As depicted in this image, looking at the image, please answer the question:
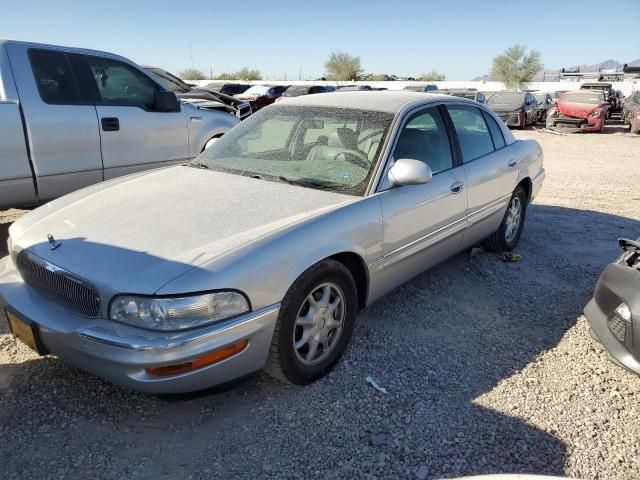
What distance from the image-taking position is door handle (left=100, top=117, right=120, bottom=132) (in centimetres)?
498

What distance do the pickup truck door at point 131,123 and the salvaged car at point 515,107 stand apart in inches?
581

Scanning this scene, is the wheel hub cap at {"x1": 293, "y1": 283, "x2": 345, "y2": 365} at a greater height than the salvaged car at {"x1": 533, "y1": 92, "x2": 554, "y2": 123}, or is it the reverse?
the wheel hub cap at {"x1": 293, "y1": 283, "x2": 345, "y2": 365}

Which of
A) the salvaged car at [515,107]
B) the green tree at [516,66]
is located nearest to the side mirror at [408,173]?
the salvaged car at [515,107]

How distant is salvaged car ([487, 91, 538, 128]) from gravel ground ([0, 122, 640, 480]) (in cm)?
1591

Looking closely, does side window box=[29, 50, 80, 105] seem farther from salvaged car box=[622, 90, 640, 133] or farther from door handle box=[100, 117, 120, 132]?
salvaged car box=[622, 90, 640, 133]

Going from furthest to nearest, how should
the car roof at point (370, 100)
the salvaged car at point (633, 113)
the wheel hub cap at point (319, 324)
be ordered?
the salvaged car at point (633, 113), the car roof at point (370, 100), the wheel hub cap at point (319, 324)

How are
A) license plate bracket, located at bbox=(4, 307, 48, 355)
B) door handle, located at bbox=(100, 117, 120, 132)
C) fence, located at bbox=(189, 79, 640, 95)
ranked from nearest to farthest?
license plate bracket, located at bbox=(4, 307, 48, 355) → door handle, located at bbox=(100, 117, 120, 132) → fence, located at bbox=(189, 79, 640, 95)

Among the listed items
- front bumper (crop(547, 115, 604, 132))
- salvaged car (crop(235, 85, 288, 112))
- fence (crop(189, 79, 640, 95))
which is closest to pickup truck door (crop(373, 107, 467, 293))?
front bumper (crop(547, 115, 604, 132))

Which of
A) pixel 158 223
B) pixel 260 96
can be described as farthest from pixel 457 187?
pixel 260 96

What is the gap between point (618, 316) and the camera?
114 inches

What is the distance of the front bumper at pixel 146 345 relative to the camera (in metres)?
2.19

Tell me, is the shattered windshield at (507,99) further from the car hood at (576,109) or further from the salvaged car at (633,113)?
the salvaged car at (633,113)

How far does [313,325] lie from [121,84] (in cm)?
383

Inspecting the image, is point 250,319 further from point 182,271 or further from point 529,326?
point 529,326
